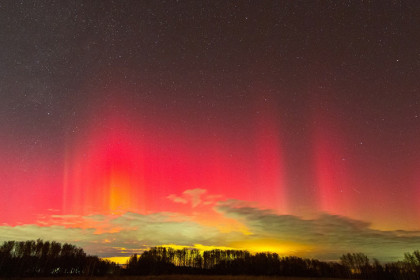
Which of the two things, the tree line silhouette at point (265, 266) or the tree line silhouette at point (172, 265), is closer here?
the tree line silhouette at point (172, 265)

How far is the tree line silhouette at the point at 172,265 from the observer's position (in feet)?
387

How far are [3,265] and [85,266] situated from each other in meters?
39.8

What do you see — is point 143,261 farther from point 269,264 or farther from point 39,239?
point 269,264

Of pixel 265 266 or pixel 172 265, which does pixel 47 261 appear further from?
pixel 265 266

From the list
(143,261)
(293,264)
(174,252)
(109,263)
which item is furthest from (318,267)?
(109,263)

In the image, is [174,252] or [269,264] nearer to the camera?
[269,264]

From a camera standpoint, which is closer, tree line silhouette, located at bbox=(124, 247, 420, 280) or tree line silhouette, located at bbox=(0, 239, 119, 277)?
tree line silhouette, located at bbox=(0, 239, 119, 277)

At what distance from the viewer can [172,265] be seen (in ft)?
586

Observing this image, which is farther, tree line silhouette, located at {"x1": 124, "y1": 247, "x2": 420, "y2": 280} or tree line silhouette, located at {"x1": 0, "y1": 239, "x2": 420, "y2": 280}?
tree line silhouette, located at {"x1": 124, "y1": 247, "x2": 420, "y2": 280}

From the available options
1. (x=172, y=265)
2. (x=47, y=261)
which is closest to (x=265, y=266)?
(x=172, y=265)

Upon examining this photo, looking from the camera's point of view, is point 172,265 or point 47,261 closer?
point 47,261

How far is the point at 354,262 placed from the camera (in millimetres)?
168375

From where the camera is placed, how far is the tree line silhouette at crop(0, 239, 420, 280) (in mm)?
117938

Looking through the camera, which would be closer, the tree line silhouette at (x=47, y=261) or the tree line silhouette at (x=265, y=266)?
the tree line silhouette at (x=47, y=261)
